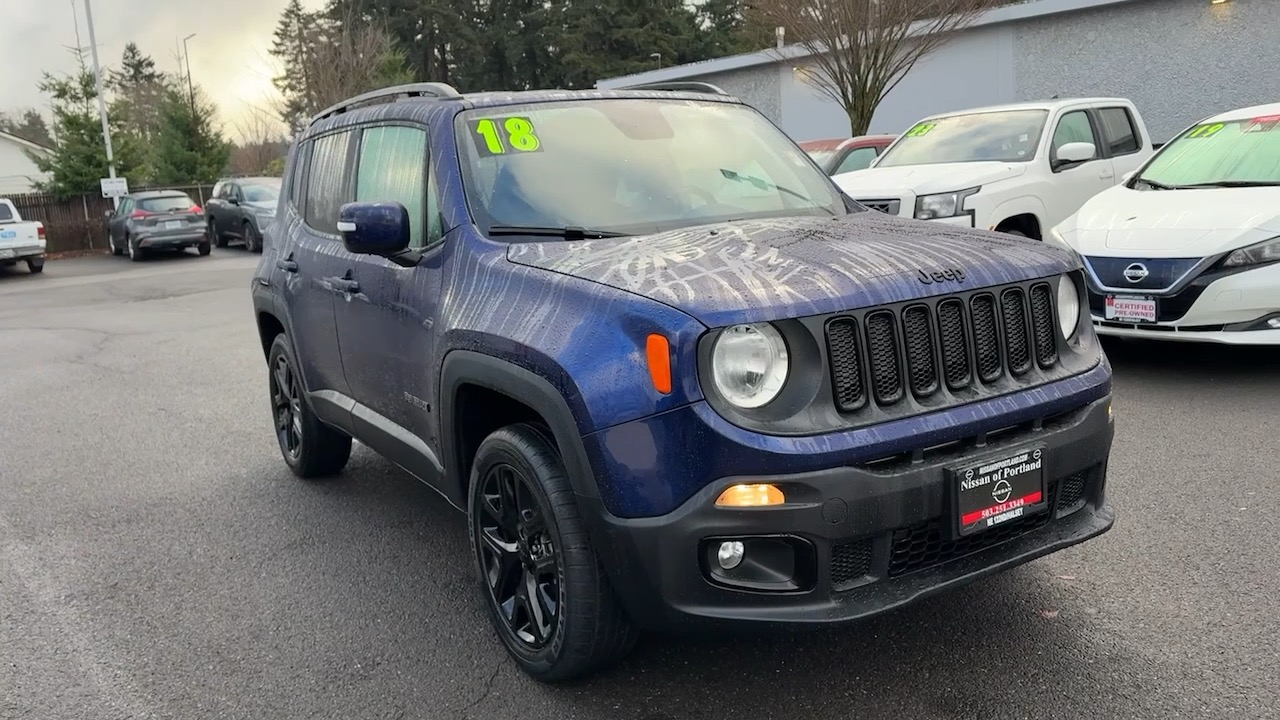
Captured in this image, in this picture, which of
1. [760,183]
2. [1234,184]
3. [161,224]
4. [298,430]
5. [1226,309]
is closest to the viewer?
[760,183]

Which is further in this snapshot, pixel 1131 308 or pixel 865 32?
pixel 865 32

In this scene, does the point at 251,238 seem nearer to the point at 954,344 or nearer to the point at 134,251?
the point at 134,251

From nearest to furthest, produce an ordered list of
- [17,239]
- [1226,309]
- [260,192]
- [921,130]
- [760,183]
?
1. [760,183]
2. [1226,309]
3. [921,130]
4. [17,239]
5. [260,192]

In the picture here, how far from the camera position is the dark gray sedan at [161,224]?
75.9 feet

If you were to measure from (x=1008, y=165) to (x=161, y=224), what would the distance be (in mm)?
19847

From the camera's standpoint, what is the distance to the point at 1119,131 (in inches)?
396

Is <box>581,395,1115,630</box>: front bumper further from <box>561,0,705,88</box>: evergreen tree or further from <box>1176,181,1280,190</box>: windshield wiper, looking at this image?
<box>561,0,705,88</box>: evergreen tree

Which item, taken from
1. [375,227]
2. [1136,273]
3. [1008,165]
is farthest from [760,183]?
[1008,165]

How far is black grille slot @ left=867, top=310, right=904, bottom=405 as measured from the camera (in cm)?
278

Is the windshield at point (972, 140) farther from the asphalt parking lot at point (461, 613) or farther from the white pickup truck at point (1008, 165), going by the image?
the asphalt parking lot at point (461, 613)

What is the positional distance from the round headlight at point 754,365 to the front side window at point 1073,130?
24.0 ft

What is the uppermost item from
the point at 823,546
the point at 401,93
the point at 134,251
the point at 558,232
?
the point at 401,93

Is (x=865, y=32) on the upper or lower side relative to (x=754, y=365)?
upper

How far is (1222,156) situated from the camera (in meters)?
7.46
